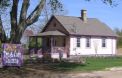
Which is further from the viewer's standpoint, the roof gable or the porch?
the roof gable

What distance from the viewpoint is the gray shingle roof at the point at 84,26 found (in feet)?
171

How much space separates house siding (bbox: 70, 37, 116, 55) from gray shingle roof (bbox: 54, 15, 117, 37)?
2.64ft

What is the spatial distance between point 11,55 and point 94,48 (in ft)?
96.0

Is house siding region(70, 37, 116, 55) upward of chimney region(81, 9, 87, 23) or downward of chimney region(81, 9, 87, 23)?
downward

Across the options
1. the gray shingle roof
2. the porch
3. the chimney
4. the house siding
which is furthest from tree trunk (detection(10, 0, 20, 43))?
the chimney

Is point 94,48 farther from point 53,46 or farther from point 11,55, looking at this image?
point 11,55

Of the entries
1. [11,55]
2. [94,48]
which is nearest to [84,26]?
[94,48]

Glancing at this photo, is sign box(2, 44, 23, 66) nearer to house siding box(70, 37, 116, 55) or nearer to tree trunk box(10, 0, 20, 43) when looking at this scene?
tree trunk box(10, 0, 20, 43)

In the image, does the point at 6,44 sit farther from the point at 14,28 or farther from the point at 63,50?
the point at 63,50

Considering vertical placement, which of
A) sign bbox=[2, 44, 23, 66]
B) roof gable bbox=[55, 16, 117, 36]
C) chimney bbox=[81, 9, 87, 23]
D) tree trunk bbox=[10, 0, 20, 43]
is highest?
chimney bbox=[81, 9, 87, 23]

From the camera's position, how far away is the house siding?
51562mm

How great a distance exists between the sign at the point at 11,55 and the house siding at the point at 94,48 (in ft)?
85.5

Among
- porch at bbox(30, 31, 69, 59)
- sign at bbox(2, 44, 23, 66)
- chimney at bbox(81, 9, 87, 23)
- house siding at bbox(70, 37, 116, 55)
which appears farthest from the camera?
chimney at bbox(81, 9, 87, 23)

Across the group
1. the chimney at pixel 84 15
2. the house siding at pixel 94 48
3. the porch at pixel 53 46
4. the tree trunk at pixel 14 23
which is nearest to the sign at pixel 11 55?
the tree trunk at pixel 14 23
